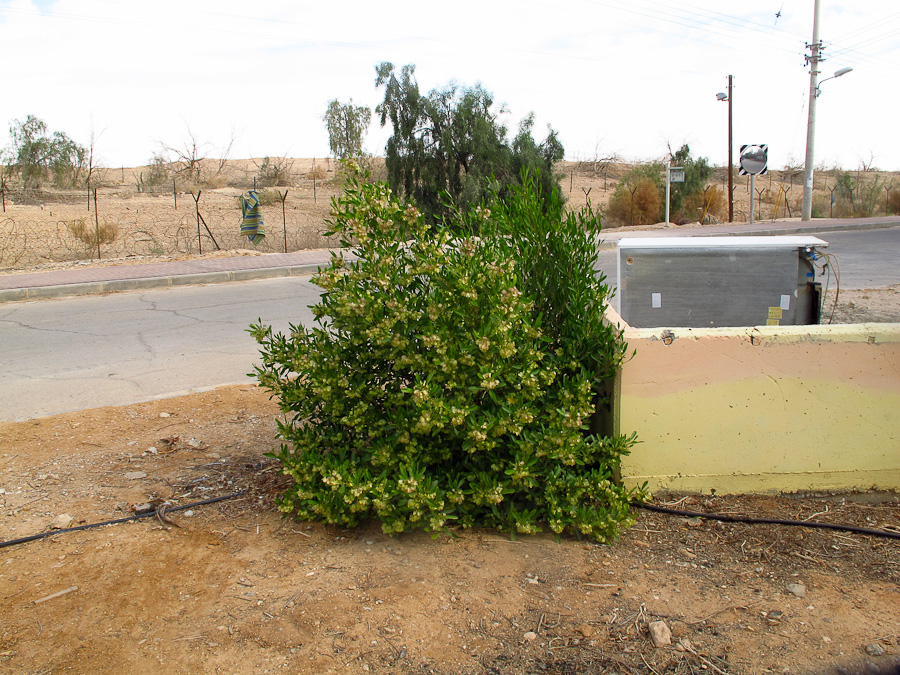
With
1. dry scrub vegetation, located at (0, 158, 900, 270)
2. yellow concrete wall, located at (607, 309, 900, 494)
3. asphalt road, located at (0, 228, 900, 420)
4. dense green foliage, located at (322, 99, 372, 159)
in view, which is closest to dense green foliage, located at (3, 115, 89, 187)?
dry scrub vegetation, located at (0, 158, 900, 270)

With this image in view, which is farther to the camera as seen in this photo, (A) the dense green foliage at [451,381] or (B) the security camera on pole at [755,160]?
(B) the security camera on pole at [755,160]

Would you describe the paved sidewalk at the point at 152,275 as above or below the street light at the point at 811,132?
below

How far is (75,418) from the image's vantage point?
15.4 feet

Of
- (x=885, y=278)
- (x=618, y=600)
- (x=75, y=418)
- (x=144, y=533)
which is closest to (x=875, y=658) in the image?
(x=618, y=600)

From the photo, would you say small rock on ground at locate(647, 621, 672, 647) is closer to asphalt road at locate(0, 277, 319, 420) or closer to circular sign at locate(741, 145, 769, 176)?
asphalt road at locate(0, 277, 319, 420)

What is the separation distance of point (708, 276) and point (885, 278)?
8.34 meters

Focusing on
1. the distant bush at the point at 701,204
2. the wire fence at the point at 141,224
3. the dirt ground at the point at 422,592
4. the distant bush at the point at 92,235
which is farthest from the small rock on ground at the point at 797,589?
the distant bush at the point at 701,204

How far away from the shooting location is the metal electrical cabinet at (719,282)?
15.8ft

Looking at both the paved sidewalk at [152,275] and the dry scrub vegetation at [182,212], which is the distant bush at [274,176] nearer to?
the dry scrub vegetation at [182,212]

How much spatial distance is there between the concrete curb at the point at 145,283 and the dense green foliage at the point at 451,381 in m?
6.56

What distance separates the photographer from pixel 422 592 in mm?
2607

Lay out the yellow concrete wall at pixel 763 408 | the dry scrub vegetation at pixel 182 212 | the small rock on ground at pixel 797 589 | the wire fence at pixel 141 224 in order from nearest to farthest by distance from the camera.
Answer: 1. the small rock on ground at pixel 797 589
2. the yellow concrete wall at pixel 763 408
3. the wire fence at pixel 141 224
4. the dry scrub vegetation at pixel 182 212

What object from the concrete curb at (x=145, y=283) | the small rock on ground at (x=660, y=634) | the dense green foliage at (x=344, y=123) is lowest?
the small rock on ground at (x=660, y=634)

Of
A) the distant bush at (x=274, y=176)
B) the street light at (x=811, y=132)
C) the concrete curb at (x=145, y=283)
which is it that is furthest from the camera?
the distant bush at (x=274, y=176)
